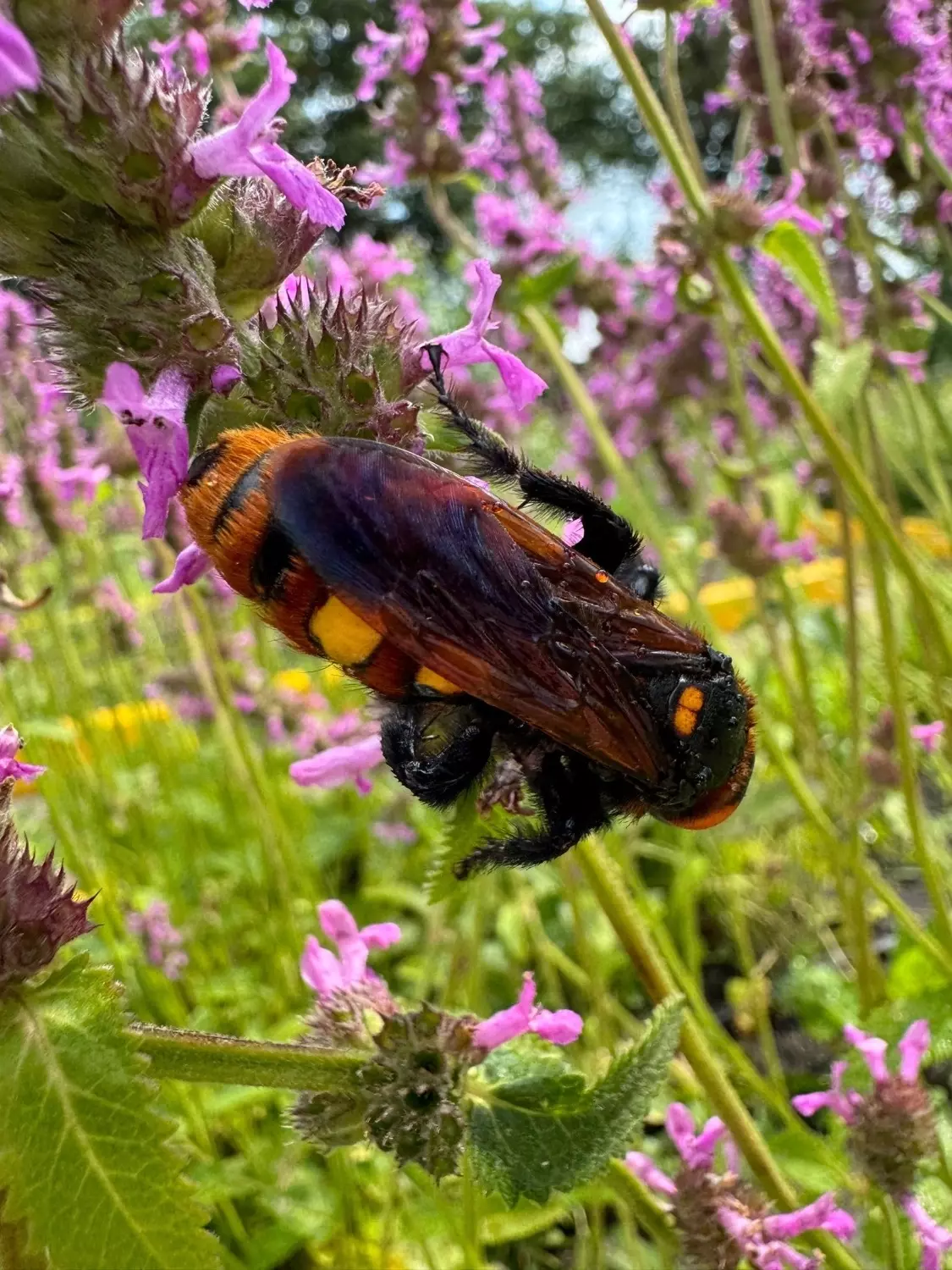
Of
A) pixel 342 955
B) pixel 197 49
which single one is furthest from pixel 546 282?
pixel 342 955

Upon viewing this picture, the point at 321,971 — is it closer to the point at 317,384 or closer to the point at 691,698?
the point at 691,698

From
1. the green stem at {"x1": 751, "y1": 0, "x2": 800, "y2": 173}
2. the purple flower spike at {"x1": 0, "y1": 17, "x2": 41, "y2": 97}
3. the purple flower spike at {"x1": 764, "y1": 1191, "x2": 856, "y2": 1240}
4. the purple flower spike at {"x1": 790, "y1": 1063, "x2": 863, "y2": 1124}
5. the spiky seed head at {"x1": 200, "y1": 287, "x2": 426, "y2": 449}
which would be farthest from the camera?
the green stem at {"x1": 751, "y1": 0, "x2": 800, "y2": 173}

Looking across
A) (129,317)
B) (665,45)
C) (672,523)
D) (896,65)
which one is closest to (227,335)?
(129,317)

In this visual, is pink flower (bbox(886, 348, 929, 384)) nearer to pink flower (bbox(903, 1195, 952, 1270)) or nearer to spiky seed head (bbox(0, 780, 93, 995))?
pink flower (bbox(903, 1195, 952, 1270))

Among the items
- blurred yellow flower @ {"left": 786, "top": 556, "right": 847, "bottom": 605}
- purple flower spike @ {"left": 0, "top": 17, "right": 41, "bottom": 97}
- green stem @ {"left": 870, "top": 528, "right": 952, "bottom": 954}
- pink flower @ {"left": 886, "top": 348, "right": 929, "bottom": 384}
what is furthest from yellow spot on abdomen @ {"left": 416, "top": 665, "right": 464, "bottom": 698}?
blurred yellow flower @ {"left": 786, "top": 556, "right": 847, "bottom": 605}

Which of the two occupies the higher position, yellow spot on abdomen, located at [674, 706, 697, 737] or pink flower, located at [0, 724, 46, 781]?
yellow spot on abdomen, located at [674, 706, 697, 737]

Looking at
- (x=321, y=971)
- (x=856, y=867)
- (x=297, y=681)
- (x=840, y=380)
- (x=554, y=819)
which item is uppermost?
(x=840, y=380)
